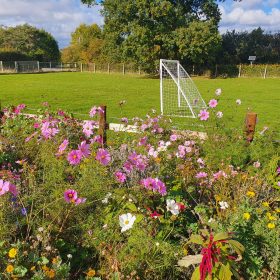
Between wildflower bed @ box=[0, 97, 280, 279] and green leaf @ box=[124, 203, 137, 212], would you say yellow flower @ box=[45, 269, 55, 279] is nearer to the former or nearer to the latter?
wildflower bed @ box=[0, 97, 280, 279]

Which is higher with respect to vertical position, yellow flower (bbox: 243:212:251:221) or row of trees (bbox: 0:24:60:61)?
row of trees (bbox: 0:24:60:61)

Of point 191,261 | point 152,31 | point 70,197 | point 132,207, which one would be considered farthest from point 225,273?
point 152,31

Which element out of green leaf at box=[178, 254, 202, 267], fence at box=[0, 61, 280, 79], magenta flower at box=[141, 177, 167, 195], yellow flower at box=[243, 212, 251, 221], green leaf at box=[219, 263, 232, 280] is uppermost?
magenta flower at box=[141, 177, 167, 195]

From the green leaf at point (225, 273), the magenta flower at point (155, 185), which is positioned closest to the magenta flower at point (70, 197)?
the magenta flower at point (155, 185)

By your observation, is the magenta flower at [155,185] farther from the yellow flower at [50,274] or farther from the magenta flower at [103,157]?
the yellow flower at [50,274]

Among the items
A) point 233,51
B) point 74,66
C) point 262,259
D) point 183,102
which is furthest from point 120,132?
point 74,66

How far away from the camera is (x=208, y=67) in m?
32.9

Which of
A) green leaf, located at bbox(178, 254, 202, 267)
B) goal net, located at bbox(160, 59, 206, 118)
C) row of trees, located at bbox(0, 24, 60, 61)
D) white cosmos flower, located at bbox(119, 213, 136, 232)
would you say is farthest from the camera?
row of trees, located at bbox(0, 24, 60, 61)

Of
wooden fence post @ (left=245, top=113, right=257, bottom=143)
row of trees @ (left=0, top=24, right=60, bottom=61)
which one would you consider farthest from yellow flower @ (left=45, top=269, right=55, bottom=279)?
row of trees @ (left=0, top=24, right=60, bottom=61)

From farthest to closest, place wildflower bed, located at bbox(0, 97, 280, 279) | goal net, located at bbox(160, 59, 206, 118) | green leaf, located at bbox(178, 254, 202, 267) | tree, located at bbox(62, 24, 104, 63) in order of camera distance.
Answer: tree, located at bbox(62, 24, 104, 63) < goal net, located at bbox(160, 59, 206, 118) < wildflower bed, located at bbox(0, 97, 280, 279) < green leaf, located at bbox(178, 254, 202, 267)

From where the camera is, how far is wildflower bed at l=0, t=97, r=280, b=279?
1921 millimetres

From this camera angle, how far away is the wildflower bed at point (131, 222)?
1921mm

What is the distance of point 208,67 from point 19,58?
25.1 metres

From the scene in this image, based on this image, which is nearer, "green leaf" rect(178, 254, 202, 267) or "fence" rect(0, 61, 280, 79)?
"green leaf" rect(178, 254, 202, 267)
